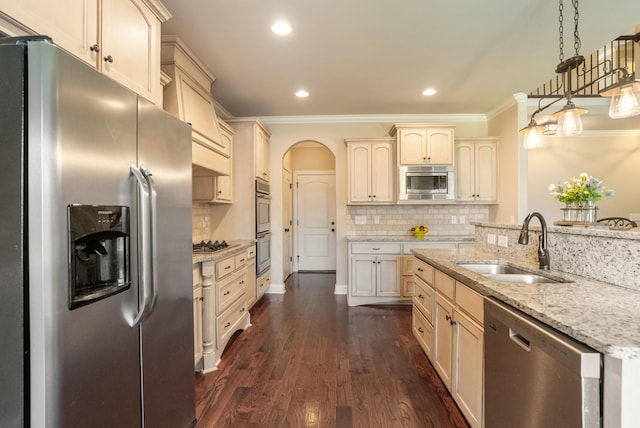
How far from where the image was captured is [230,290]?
2688 millimetres

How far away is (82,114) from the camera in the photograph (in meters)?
0.88

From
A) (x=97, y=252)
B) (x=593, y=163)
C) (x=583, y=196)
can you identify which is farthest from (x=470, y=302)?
(x=593, y=163)

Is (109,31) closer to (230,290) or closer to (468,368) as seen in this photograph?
(230,290)

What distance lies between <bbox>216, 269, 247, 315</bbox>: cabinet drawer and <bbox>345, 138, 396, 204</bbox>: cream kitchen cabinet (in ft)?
6.38

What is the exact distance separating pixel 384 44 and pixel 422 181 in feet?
6.66

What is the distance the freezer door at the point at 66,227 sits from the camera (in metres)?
0.78

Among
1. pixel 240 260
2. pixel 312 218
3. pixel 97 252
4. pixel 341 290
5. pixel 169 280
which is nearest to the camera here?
pixel 97 252

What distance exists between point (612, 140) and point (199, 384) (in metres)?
7.45

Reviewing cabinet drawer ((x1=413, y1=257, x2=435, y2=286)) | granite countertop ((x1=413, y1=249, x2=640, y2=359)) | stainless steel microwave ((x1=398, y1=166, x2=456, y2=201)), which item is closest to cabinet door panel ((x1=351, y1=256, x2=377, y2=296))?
stainless steel microwave ((x1=398, y1=166, x2=456, y2=201))

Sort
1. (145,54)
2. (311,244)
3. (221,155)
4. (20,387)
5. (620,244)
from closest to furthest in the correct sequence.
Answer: (20,387)
(620,244)
(145,54)
(221,155)
(311,244)

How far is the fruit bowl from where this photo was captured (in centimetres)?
412

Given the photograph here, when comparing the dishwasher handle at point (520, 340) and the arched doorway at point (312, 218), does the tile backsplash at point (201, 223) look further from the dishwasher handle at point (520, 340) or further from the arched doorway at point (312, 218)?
the dishwasher handle at point (520, 340)

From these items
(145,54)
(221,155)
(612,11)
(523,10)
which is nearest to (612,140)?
(612,11)

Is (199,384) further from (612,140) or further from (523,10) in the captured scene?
(612,140)
